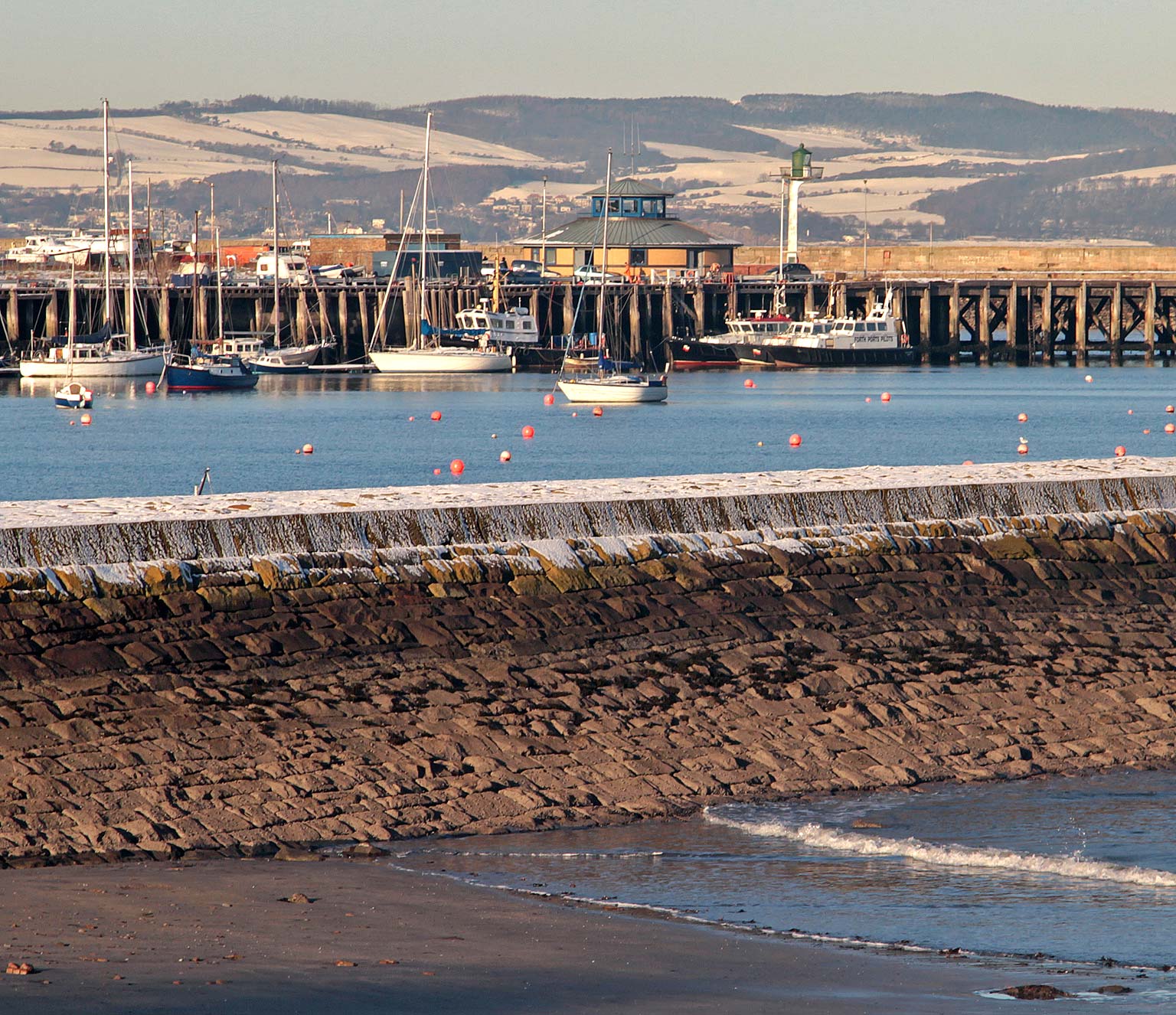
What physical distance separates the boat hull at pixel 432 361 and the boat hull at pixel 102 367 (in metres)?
12.9

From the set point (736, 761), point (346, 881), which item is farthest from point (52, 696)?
point (736, 761)

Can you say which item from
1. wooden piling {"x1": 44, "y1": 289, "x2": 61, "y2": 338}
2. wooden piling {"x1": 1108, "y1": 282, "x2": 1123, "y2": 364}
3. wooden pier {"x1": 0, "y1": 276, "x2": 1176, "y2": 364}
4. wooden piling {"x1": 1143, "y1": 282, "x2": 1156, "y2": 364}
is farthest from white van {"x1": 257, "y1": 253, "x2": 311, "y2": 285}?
wooden piling {"x1": 1143, "y1": 282, "x2": 1156, "y2": 364}

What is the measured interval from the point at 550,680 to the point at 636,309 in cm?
9135

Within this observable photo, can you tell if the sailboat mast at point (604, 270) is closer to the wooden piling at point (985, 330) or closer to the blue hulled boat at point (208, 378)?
the blue hulled boat at point (208, 378)

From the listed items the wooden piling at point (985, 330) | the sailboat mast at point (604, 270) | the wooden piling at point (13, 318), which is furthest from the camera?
the wooden piling at point (985, 330)

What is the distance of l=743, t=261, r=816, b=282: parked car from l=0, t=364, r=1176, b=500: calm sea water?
25.5 metres

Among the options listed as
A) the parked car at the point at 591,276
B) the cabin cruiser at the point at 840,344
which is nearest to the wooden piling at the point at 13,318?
the parked car at the point at 591,276

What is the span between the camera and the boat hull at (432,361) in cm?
9250

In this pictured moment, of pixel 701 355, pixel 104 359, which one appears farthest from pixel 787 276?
pixel 104 359

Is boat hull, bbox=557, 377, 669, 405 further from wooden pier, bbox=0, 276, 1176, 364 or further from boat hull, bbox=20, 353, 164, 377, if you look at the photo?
wooden pier, bbox=0, 276, 1176, 364

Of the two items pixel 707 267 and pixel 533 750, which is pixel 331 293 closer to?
pixel 707 267

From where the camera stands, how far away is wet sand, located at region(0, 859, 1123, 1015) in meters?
8.73

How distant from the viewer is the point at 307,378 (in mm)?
90625

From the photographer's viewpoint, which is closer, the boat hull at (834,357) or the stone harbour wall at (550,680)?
the stone harbour wall at (550,680)
